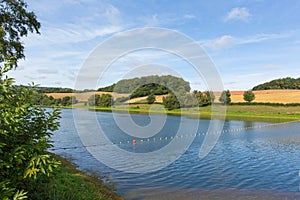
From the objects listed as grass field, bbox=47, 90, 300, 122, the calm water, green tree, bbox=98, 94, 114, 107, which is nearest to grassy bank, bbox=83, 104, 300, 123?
grass field, bbox=47, 90, 300, 122

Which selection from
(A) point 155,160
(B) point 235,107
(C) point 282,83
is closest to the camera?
(A) point 155,160

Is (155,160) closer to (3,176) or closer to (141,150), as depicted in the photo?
(141,150)

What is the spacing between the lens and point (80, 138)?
105 feet

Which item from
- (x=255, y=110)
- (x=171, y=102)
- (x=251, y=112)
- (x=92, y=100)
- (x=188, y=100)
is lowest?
(x=251, y=112)

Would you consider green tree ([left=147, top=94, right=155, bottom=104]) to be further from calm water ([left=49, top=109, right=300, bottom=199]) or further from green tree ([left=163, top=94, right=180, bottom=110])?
calm water ([left=49, top=109, right=300, bottom=199])

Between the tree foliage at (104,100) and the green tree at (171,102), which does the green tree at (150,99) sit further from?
the tree foliage at (104,100)

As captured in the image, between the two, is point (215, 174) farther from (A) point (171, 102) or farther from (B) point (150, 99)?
(B) point (150, 99)

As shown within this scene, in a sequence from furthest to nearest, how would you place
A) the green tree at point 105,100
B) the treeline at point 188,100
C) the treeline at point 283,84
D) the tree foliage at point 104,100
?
the treeline at point 283,84 < the green tree at point 105,100 < the tree foliage at point 104,100 < the treeline at point 188,100

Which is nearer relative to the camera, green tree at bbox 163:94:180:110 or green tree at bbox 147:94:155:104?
green tree at bbox 163:94:180:110

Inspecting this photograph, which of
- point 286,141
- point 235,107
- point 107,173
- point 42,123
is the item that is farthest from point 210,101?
point 42,123

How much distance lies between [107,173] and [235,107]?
68981 mm

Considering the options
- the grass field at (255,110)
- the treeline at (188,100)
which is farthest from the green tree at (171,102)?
the grass field at (255,110)

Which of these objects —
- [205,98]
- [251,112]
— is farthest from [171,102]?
[251,112]

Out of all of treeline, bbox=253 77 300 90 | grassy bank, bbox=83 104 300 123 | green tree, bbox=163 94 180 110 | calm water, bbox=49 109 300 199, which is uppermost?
treeline, bbox=253 77 300 90
